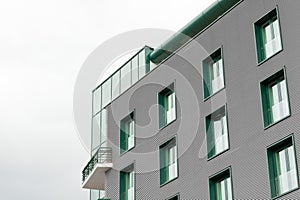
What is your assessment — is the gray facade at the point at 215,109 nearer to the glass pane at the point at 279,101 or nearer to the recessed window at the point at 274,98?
the recessed window at the point at 274,98

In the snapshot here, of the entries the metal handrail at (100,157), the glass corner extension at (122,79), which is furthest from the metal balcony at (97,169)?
the glass corner extension at (122,79)

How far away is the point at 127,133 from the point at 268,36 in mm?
13814

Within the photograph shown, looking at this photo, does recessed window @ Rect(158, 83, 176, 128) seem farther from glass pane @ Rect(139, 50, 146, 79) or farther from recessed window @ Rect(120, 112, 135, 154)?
glass pane @ Rect(139, 50, 146, 79)

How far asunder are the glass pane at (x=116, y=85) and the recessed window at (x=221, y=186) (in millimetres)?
14052

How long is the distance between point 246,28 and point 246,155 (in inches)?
294

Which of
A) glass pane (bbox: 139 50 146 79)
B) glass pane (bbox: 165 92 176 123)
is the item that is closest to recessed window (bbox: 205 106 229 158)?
glass pane (bbox: 165 92 176 123)

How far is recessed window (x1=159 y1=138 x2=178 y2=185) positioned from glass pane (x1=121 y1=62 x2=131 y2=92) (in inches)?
292

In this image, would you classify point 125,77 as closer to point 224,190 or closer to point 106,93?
point 106,93

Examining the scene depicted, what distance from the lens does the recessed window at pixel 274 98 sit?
36.9 metres

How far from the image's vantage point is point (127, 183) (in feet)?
157

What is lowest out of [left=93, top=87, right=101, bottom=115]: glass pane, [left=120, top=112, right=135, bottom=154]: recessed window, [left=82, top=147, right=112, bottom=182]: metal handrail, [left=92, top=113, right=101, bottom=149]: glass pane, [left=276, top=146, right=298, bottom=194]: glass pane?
[left=276, top=146, right=298, bottom=194]: glass pane

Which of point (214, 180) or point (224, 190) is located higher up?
point (214, 180)

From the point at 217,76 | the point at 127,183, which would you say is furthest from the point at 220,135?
the point at 127,183

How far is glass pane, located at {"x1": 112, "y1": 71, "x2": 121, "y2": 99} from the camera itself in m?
52.1
